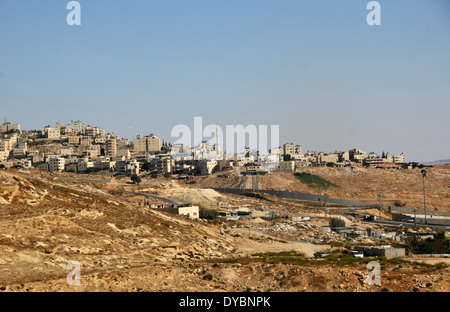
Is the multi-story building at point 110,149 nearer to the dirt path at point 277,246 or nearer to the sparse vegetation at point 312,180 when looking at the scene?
the sparse vegetation at point 312,180

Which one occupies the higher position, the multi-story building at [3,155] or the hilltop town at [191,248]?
the multi-story building at [3,155]

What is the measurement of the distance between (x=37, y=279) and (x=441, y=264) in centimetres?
2115

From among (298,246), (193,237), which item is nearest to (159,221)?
(193,237)

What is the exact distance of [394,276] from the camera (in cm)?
2683

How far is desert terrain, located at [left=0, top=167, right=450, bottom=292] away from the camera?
85.3 feet

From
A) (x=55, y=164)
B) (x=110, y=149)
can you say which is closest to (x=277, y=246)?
(x=55, y=164)

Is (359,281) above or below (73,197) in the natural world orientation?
below

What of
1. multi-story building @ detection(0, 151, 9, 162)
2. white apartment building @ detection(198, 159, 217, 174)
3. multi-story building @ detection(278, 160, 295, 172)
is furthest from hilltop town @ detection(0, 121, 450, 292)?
multi-story building @ detection(0, 151, 9, 162)

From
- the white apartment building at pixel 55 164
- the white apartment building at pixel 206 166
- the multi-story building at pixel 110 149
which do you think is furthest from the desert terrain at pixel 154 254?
the multi-story building at pixel 110 149

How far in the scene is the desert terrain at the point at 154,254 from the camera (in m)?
26.0

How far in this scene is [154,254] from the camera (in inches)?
1313
